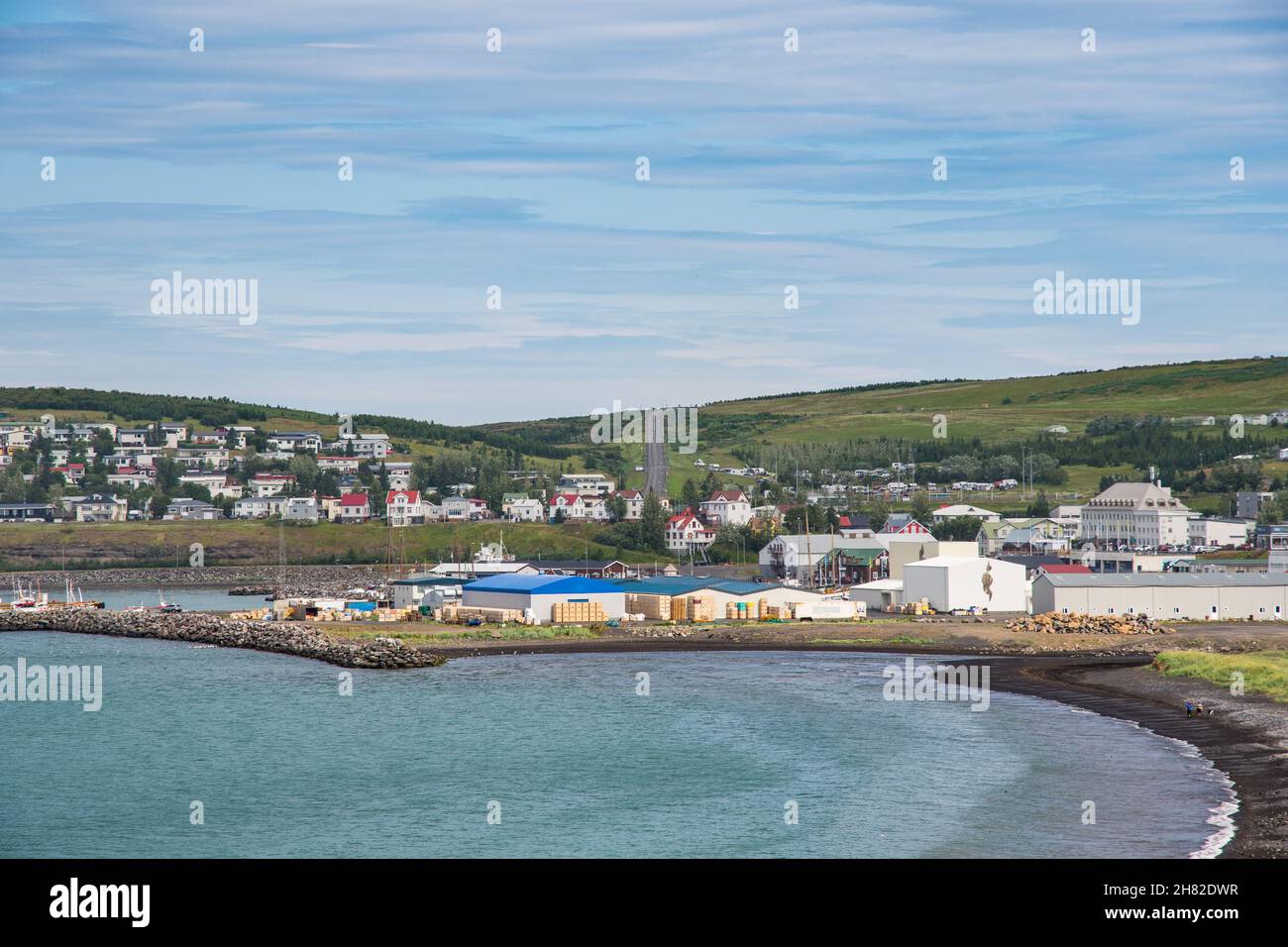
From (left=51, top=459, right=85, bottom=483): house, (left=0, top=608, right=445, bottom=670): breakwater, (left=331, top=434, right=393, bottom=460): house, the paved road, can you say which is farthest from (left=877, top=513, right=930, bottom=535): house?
(left=51, top=459, right=85, bottom=483): house

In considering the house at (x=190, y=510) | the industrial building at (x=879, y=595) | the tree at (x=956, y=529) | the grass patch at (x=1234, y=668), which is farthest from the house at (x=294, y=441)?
the grass patch at (x=1234, y=668)

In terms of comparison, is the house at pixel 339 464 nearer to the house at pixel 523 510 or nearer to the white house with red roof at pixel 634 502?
the house at pixel 523 510

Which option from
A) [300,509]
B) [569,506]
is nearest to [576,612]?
[569,506]

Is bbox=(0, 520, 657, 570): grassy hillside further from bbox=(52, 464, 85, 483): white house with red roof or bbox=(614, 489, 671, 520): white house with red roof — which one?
bbox=(52, 464, 85, 483): white house with red roof

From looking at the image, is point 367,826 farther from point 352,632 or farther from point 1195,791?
point 352,632

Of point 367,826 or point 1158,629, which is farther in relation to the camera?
point 1158,629
